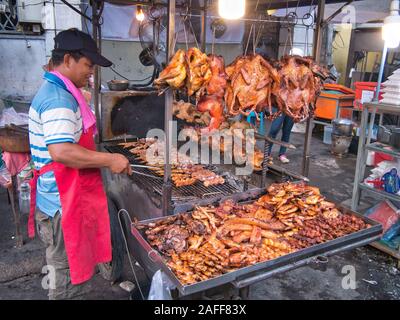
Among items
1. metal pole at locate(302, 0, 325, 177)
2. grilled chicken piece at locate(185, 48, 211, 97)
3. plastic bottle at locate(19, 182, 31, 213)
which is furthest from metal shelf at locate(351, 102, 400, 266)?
plastic bottle at locate(19, 182, 31, 213)

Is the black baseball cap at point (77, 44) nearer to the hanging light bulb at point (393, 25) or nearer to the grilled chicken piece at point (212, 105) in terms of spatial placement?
the grilled chicken piece at point (212, 105)

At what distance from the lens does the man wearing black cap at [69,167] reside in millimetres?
2357

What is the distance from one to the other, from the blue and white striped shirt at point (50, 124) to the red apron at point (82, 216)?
90 mm

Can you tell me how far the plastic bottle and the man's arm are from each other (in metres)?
3.27

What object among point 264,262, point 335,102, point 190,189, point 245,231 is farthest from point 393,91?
point 335,102

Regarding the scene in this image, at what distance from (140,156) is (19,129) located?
1594mm

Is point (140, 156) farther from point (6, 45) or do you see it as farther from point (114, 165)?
point (6, 45)

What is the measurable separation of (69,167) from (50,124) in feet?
1.20

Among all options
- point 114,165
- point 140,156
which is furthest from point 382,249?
point 114,165

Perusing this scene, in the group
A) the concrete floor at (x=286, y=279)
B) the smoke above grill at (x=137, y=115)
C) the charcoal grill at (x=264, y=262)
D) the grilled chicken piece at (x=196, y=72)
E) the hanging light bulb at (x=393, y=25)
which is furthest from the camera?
the smoke above grill at (x=137, y=115)

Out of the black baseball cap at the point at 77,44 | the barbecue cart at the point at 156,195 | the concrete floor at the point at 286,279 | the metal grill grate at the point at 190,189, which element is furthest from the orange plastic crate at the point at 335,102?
the black baseball cap at the point at 77,44

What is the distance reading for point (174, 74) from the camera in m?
2.59

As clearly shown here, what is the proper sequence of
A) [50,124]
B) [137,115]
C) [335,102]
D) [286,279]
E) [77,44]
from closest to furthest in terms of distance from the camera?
[50,124], [77,44], [286,279], [137,115], [335,102]

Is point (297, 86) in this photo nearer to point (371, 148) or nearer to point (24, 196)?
point (371, 148)
